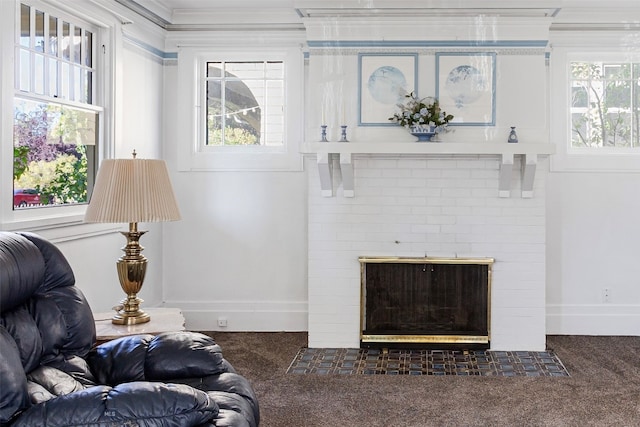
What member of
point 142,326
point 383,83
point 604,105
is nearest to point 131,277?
point 142,326

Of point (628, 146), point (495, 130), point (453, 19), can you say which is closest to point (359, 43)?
point (453, 19)

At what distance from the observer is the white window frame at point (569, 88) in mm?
5316

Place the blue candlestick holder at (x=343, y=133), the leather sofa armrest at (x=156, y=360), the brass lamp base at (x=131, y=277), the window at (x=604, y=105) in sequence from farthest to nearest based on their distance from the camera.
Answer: the window at (x=604, y=105), the blue candlestick holder at (x=343, y=133), the brass lamp base at (x=131, y=277), the leather sofa armrest at (x=156, y=360)

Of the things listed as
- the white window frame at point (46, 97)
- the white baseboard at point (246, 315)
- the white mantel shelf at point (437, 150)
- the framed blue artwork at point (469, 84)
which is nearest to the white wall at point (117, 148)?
the white window frame at point (46, 97)

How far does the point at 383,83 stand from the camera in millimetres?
4980

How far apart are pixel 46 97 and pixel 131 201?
0.95 metres

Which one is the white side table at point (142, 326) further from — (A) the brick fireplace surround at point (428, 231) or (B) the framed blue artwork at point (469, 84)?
(B) the framed blue artwork at point (469, 84)

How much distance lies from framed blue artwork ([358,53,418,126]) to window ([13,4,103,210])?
6.02ft

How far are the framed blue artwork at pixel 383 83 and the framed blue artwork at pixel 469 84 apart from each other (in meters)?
0.21

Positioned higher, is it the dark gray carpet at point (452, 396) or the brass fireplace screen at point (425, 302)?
the brass fireplace screen at point (425, 302)

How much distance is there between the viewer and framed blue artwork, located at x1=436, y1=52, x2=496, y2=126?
4.95 metres

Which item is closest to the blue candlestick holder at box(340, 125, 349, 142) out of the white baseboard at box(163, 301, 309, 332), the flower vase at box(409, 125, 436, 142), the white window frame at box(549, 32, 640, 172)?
the flower vase at box(409, 125, 436, 142)

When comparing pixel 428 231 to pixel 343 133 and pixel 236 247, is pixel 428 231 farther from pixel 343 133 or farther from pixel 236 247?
pixel 236 247

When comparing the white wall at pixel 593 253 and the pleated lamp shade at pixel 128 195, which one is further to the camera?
the white wall at pixel 593 253
